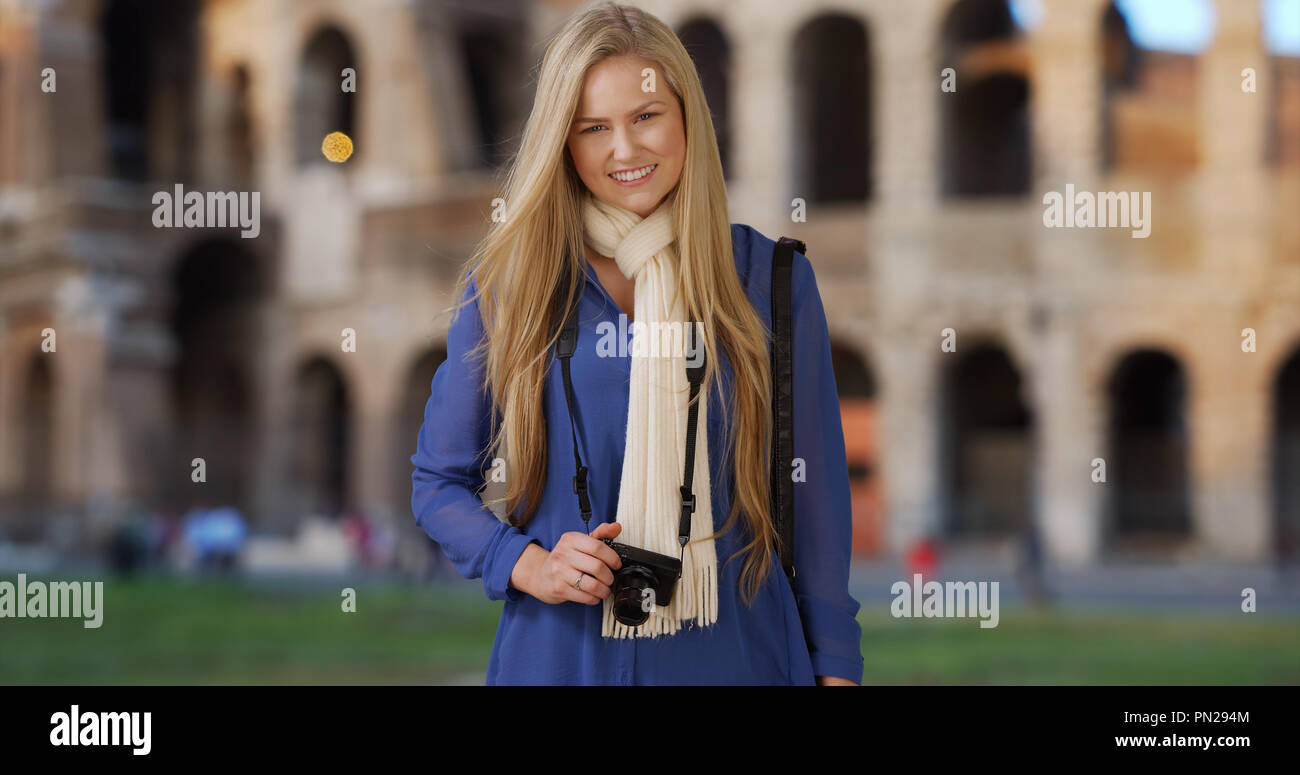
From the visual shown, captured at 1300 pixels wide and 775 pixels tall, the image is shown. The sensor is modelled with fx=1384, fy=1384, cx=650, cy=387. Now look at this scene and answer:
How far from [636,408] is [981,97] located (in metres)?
24.7

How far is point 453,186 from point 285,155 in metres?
4.69

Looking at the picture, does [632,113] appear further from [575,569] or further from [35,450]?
[35,450]

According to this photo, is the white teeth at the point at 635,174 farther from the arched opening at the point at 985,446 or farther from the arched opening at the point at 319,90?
the arched opening at the point at 319,90

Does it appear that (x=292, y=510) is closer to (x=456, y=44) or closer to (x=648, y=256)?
(x=456, y=44)

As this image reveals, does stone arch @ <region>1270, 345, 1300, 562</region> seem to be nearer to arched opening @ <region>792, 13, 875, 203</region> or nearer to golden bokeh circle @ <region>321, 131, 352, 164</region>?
arched opening @ <region>792, 13, 875, 203</region>

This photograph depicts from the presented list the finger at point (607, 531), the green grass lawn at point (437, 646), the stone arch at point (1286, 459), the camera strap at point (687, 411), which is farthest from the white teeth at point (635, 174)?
the stone arch at point (1286, 459)

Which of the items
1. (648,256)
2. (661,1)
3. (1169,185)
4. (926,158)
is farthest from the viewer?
(661,1)

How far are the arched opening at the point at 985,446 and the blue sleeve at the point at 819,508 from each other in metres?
19.7

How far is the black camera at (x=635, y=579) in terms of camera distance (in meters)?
2.11

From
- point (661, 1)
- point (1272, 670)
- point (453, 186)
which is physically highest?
point (661, 1)

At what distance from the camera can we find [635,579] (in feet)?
6.94

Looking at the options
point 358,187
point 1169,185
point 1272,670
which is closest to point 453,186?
point 358,187
